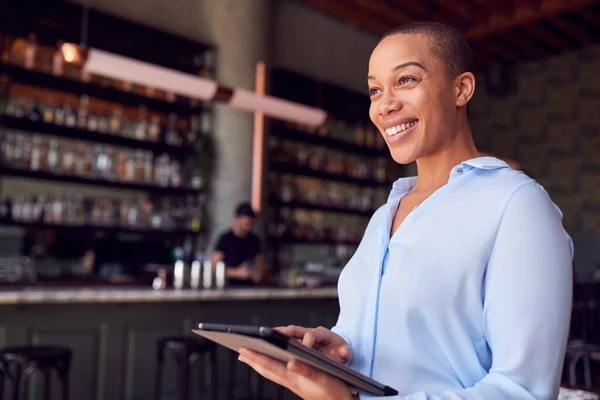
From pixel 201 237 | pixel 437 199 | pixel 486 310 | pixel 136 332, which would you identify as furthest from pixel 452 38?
pixel 201 237

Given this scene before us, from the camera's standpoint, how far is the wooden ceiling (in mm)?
6484

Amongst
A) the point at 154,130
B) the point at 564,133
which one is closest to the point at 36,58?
the point at 154,130

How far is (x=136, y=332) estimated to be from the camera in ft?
11.8

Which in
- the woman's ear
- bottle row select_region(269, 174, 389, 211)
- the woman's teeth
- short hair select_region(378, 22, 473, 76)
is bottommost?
the woman's teeth

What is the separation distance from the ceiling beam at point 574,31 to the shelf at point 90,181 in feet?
16.3

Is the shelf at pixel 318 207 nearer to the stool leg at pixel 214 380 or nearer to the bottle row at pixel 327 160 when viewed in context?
the bottle row at pixel 327 160

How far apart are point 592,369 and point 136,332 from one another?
11.3ft

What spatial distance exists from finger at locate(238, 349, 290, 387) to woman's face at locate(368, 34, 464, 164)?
37 cm

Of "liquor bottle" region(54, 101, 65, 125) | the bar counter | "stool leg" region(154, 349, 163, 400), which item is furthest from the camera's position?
"liquor bottle" region(54, 101, 65, 125)

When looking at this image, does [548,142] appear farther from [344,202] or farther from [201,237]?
[201,237]

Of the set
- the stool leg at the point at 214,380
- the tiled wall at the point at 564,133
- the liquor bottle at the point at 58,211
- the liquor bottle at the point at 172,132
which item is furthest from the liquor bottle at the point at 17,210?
the tiled wall at the point at 564,133

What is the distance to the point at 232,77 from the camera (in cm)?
591

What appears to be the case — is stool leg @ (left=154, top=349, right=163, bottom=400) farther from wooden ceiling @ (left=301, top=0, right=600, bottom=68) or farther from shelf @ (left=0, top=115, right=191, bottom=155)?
wooden ceiling @ (left=301, top=0, right=600, bottom=68)


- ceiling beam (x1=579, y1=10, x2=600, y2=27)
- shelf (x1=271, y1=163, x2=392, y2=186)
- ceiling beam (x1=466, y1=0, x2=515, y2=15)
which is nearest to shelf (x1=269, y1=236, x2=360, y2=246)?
shelf (x1=271, y1=163, x2=392, y2=186)
